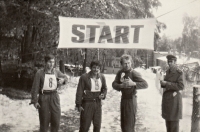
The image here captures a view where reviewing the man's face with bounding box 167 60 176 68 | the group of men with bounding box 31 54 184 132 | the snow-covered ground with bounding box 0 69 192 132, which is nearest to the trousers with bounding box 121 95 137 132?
the group of men with bounding box 31 54 184 132

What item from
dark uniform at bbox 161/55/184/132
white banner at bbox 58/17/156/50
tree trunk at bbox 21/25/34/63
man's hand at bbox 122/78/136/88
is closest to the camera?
man's hand at bbox 122/78/136/88

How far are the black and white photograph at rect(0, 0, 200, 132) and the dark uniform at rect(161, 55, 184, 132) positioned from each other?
0.05ft

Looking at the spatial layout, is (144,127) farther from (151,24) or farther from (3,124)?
(3,124)

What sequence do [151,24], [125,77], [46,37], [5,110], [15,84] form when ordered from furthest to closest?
[15,84] → [46,37] → [5,110] → [151,24] → [125,77]

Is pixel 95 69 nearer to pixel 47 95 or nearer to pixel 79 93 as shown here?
pixel 79 93

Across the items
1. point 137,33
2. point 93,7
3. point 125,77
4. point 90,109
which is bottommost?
point 90,109

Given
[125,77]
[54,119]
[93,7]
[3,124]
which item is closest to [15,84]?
[3,124]

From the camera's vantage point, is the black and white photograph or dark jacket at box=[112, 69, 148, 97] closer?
dark jacket at box=[112, 69, 148, 97]

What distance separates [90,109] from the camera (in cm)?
377

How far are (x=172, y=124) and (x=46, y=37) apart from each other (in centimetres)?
474

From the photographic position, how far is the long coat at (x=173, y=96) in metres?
3.79

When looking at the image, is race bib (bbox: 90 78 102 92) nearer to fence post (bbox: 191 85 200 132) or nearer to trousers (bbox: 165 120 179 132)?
trousers (bbox: 165 120 179 132)

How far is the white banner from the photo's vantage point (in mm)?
5199

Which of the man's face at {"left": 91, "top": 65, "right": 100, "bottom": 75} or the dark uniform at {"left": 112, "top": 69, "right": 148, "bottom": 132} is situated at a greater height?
the man's face at {"left": 91, "top": 65, "right": 100, "bottom": 75}
